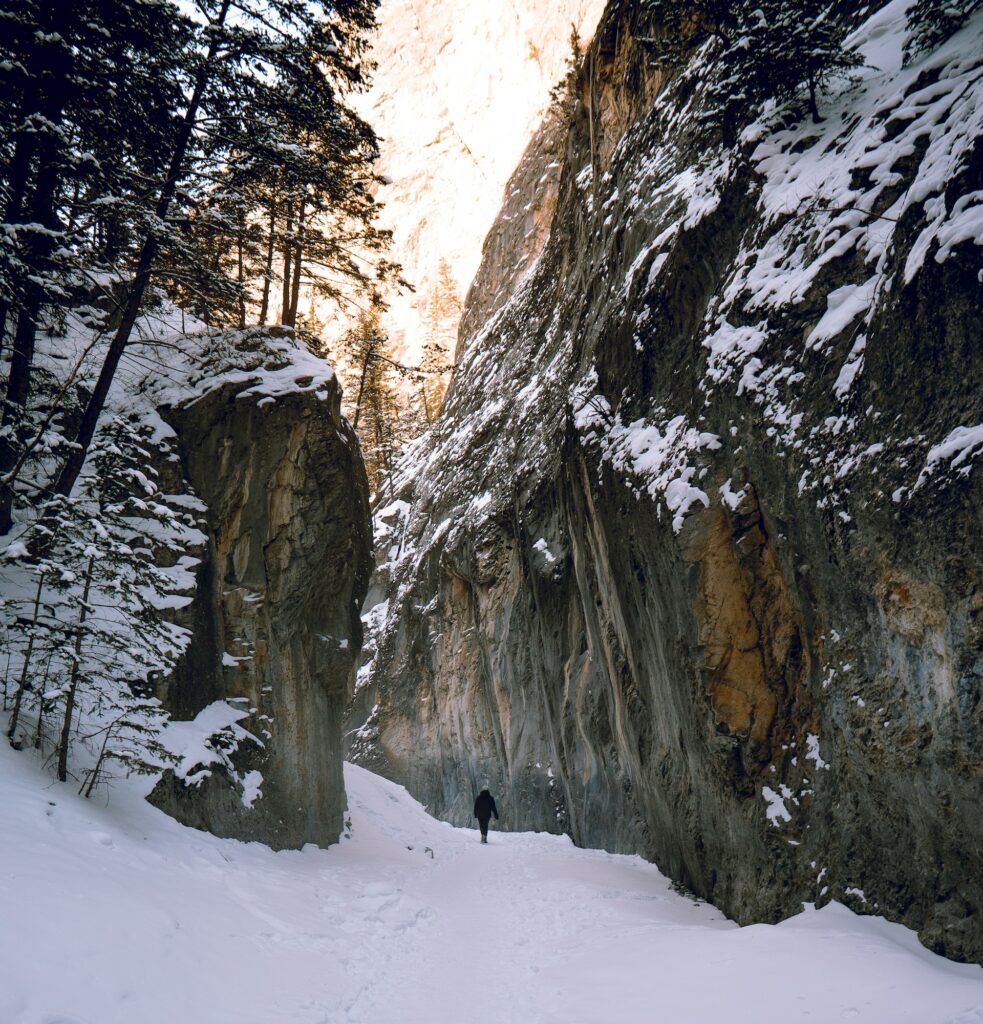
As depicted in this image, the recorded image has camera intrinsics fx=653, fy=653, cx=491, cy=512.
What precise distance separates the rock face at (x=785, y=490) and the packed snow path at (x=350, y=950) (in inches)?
41.5

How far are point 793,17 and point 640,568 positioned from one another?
735cm

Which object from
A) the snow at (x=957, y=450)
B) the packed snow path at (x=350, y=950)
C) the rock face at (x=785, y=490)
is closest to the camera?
the packed snow path at (x=350, y=950)

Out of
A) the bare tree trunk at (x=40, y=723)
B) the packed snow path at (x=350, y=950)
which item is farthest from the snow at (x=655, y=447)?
the bare tree trunk at (x=40, y=723)

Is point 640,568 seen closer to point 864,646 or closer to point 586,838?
point 864,646

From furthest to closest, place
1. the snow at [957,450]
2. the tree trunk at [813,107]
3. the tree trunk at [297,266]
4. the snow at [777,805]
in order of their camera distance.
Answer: the tree trunk at [297,266], the tree trunk at [813,107], the snow at [777,805], the snow at [957,450]

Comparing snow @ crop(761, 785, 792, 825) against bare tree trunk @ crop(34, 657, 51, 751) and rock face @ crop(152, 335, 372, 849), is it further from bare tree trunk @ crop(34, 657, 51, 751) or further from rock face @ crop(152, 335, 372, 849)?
bare tree trunk @ crop(34, 657, 51, 751)

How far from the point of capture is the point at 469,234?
5947cm

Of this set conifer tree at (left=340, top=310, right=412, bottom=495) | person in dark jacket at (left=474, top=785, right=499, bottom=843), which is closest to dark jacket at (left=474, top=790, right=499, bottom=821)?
person in dark jacket at (left=474, top=785, right=499, bottom=843)

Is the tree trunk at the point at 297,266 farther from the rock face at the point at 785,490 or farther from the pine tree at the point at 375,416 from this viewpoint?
Result: the pine tree at the point at 375,416

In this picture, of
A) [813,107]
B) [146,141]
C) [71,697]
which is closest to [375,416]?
[146,141]

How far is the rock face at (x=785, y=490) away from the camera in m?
5.28

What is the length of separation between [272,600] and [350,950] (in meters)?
7.03

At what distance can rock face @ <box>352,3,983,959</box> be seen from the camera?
5.28 metres

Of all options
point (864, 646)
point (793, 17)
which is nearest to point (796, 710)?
point (864, 646)
